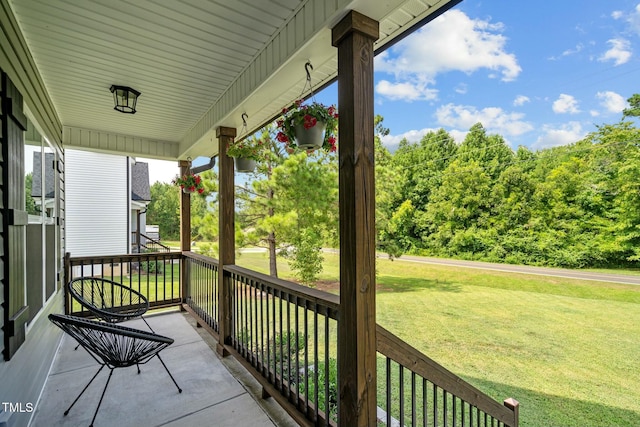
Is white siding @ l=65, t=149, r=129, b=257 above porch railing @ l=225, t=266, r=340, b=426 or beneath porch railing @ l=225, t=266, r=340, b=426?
above

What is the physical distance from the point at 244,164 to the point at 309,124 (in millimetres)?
1339

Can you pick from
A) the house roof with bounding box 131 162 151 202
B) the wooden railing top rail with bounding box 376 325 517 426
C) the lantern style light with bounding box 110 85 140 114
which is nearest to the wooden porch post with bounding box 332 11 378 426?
the wooden railing top rail with bounding box 376 325 517 426

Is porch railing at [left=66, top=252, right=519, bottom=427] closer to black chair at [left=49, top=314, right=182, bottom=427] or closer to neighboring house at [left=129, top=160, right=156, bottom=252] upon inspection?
black chair at [left=49, top=314, right=182, bottom=427]

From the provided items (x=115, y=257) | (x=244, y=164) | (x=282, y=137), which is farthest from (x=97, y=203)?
(x=282, y=137)

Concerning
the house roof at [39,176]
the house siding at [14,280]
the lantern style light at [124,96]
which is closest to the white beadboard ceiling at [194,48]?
the lantern style light at [124,96]

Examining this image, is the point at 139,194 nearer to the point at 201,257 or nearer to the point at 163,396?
the point at 201,257

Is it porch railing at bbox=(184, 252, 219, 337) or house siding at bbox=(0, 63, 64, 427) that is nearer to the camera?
house siding at bbox=(0, 63, 64, 427)

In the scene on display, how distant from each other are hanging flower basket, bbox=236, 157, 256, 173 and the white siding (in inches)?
278

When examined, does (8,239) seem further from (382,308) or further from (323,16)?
(382,308)

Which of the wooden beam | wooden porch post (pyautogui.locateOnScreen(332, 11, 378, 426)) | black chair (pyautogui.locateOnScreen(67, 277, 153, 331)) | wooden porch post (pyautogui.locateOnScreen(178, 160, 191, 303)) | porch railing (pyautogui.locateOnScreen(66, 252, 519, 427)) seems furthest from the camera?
the wooden beam

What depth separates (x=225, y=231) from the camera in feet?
9.92

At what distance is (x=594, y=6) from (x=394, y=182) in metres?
10.4

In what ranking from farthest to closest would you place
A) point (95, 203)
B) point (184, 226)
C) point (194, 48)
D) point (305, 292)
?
point (95, 203), point (184, 226), point (194, 48), point (305, 292)

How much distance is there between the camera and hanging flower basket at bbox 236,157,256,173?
285 cm
